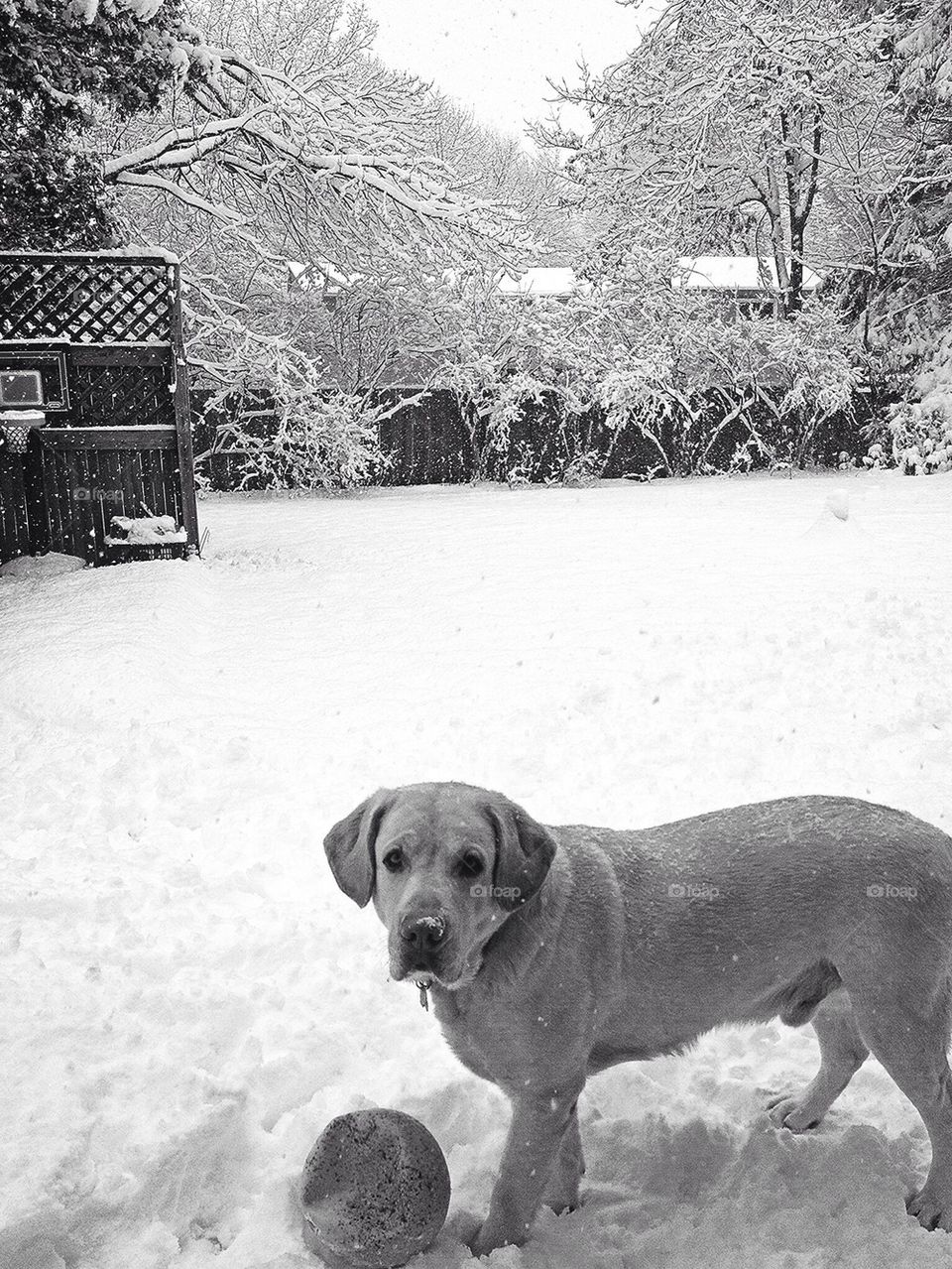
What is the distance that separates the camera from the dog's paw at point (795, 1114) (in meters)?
3.02

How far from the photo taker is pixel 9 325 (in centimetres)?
973

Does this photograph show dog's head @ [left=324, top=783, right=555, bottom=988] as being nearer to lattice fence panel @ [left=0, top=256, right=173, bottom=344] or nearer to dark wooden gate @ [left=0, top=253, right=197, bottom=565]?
dark wooden gate @ [left=0, top=253, right=197, bottom=565]

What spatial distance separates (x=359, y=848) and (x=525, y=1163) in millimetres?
906

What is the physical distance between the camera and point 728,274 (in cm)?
2441

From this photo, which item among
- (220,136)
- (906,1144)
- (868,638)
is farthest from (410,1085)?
(220,136)

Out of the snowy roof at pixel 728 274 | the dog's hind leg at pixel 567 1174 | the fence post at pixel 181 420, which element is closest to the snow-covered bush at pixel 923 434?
the snowy roof at pixel 728 274

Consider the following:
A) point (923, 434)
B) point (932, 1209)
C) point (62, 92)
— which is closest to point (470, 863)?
point (932, 1209)

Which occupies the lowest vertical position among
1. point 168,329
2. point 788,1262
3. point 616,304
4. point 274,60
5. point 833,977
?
point 788,1262

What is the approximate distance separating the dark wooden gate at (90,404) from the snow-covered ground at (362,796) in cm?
98

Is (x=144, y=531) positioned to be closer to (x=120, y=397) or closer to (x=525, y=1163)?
(x=120, y=397)

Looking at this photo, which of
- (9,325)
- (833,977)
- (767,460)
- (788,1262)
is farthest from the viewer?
(767,460)

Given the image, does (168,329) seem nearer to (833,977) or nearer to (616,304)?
(833,977)

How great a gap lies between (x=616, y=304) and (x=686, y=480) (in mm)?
3535

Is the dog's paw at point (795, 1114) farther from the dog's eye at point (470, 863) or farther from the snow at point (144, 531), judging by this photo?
the snow at point (144, 531)
